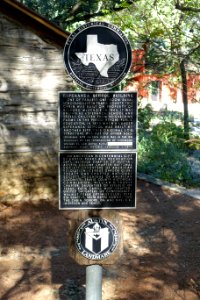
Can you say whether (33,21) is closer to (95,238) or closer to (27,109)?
(27,109)


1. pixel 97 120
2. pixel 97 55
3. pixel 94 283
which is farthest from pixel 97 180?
pixel 97 55

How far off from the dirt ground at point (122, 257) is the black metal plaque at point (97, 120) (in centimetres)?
261

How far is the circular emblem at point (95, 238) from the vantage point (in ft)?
11.4

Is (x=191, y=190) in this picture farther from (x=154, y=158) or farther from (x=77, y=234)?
(x=77, y=234)

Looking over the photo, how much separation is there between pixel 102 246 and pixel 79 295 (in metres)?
2.00

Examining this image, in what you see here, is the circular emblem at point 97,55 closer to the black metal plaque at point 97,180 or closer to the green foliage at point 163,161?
the black metal plaque at point 97,180

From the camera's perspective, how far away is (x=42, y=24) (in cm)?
830

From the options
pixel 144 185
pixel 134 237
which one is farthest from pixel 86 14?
pixel 134 237

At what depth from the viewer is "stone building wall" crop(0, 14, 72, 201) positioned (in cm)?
843

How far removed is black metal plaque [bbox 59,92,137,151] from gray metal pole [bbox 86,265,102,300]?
3.50 ft

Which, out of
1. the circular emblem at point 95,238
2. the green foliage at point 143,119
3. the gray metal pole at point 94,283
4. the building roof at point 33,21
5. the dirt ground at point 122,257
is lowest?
the dirt ground at point 122,257

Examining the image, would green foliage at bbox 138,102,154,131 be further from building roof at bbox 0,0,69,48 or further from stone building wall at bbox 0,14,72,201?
building roof at bbox 0,0,69,48

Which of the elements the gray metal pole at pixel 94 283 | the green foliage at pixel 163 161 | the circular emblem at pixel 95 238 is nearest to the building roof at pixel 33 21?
the green foliage at pixel 163 161

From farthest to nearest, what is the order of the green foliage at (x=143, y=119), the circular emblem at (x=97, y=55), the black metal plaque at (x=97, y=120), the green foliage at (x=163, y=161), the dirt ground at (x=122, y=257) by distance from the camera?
1. the green foliage at (x=143, y=119)
2. the green foliage at (x=163, y=161)
3. the dirt ground at (x=122, y=257)
4. the black metal plaque at (x=97, y=120)
5. the circular emblem at (x=97, y=55)
